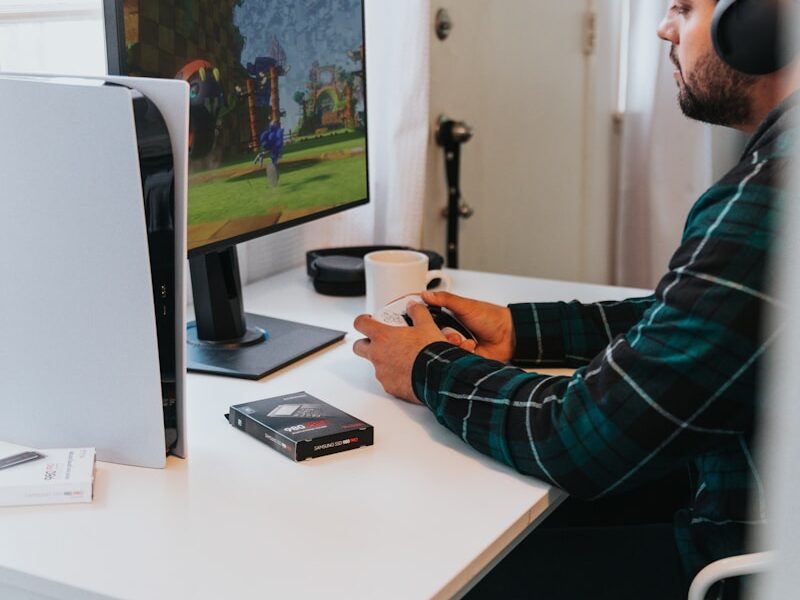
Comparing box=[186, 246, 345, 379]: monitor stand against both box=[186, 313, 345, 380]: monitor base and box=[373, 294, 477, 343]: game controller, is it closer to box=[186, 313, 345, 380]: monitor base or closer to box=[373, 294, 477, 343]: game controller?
box=[186, 313, 345, 380]: monitor base

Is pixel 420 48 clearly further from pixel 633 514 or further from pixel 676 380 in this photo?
pixel 676 380

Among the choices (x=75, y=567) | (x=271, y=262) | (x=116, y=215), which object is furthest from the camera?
(x=271, y=262)

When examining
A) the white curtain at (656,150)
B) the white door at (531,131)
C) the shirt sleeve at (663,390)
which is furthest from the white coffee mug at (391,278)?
the white curtain at (656,150)

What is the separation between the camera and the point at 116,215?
0.85 meters

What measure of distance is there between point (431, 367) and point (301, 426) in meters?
0.16

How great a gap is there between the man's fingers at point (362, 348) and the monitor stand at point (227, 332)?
0.10 m

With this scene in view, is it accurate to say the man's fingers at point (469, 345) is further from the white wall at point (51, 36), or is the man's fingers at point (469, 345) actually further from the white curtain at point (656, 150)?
the white curtain at point (656, 150)

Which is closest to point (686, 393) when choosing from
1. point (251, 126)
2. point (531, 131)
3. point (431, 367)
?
point (431, 367)

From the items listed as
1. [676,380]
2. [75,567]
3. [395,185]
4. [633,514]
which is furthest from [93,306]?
[395,185]

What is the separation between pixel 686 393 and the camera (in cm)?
81

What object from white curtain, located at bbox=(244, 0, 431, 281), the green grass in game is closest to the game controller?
the green grass in game

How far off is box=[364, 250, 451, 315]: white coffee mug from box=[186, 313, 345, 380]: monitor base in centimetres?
8

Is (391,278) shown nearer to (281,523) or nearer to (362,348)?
(362,348)

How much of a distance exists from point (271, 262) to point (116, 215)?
0.86 m
